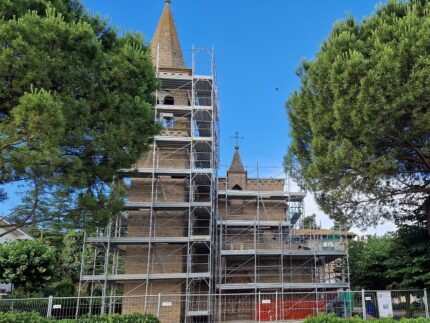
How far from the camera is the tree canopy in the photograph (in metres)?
8.13

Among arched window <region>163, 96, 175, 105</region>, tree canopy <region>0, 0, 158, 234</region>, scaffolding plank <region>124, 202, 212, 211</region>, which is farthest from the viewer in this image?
arched window <region>163, 96, 175, 105</region>

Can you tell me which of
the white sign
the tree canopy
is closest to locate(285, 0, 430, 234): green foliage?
the white sign

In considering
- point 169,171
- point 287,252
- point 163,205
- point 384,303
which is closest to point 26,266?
point 163,205

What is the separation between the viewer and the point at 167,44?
79.3ft

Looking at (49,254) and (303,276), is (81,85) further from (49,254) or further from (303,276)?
(303,276)

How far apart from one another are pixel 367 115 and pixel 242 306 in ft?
46.0

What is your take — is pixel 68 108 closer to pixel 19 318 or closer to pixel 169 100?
pixel 19 318

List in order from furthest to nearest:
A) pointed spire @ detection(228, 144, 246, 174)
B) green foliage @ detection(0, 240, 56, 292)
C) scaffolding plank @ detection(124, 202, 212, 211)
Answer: pointed spire @ detection(228, 144, 246, 174) → green foliage @ detection(0, 240, 56, 292) → scaffolding plank @ detection(124, 202, 212, 211)

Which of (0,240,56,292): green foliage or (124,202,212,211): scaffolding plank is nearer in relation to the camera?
(124,202,212,211): scaffolding plank

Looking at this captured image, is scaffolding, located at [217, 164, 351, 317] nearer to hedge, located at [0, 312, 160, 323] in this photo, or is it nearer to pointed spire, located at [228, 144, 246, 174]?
pointed spire, located at [228, 144, 246, 174]

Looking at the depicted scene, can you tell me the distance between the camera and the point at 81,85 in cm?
930

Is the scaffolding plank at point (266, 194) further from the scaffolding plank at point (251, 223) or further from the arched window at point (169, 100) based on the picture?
the arched window at point (169, 100)

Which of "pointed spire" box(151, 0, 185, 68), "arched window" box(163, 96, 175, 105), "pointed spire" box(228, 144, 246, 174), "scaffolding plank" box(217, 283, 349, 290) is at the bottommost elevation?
"scaffolding plank" box(217, 283, 349, 290)

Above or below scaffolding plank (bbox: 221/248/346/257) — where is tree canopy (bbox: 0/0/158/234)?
above
